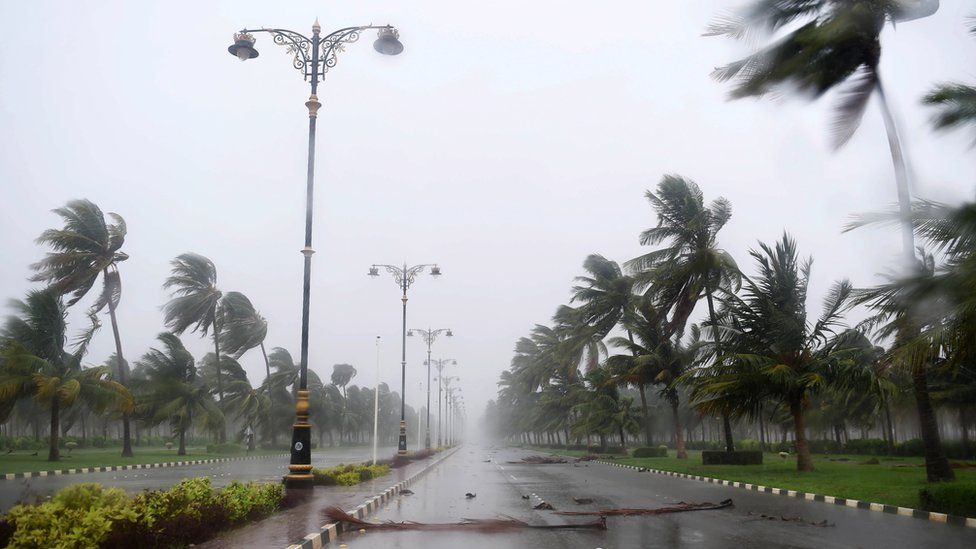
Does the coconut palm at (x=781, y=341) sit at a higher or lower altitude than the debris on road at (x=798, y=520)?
higher

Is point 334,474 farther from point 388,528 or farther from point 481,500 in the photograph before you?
point 388,528

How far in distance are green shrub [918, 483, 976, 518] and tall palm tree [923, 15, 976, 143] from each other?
21.0 feet

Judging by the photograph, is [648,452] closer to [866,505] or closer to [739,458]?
[739,458]

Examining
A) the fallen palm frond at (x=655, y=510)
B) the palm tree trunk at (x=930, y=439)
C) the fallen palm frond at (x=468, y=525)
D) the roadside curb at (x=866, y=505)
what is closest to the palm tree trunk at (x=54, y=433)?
the fallen palm frond at (x=468, y=525)

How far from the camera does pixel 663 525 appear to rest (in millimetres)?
12031

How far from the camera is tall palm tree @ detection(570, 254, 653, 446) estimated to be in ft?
140

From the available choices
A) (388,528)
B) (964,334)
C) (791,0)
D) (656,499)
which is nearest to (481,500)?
(656,499)

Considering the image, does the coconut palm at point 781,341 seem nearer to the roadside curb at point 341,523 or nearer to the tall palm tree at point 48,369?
the roadside curb at point 341,523

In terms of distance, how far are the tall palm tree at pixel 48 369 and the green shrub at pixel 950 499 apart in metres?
31.2

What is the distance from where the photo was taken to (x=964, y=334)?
8.90 metres

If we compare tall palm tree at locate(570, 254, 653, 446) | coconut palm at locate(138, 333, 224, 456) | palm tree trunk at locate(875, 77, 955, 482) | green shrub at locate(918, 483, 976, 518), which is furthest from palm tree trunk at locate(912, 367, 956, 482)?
coconut palm at locate(138, 333, 224, 456)

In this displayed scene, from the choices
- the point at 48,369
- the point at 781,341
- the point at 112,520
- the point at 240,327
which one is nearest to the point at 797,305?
the point at 781,341

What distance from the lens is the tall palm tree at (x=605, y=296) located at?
42812mm

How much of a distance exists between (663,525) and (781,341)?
13720mm
